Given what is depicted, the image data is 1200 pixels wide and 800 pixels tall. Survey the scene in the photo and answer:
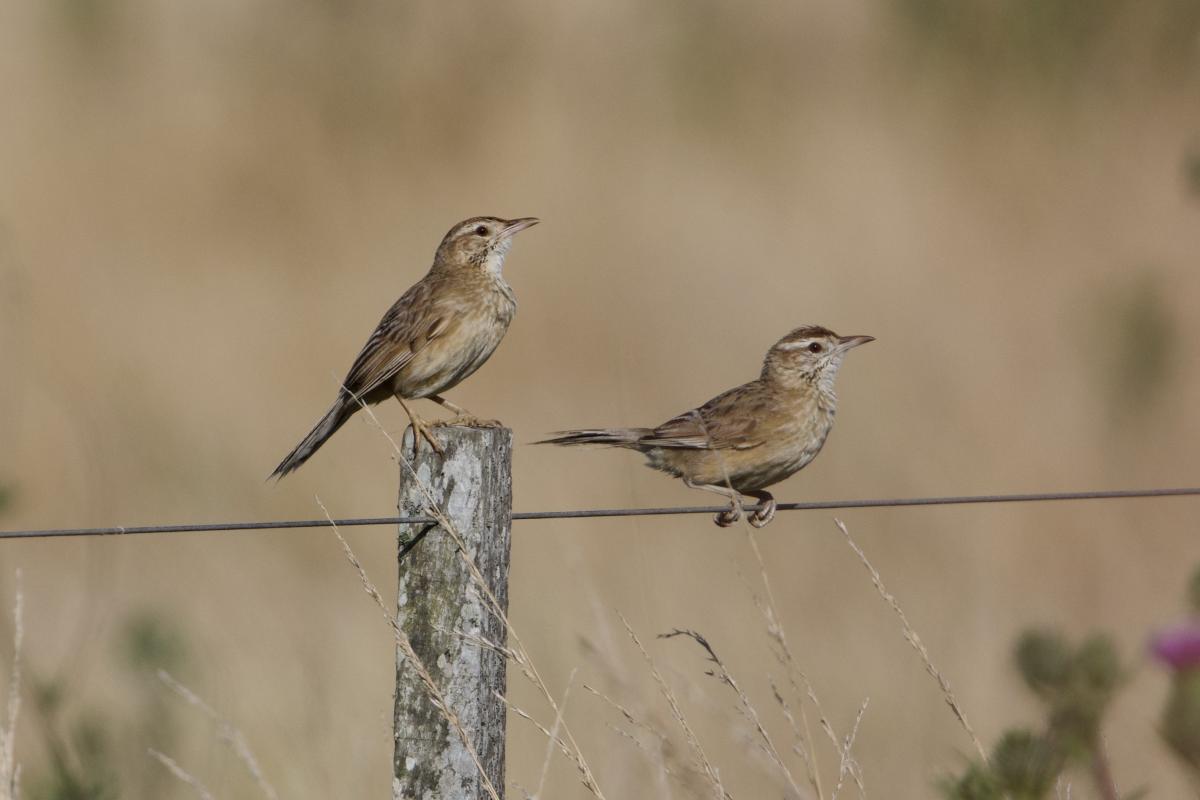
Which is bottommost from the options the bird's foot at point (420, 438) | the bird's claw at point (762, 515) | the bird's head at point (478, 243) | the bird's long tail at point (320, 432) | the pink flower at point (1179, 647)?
the pink flower at point (1179, 647)

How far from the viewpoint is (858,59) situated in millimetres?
16516

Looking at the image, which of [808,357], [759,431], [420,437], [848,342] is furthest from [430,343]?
[420,437]

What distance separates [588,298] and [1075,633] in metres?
5.93

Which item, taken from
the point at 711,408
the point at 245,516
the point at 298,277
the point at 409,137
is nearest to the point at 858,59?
the point at 409,137

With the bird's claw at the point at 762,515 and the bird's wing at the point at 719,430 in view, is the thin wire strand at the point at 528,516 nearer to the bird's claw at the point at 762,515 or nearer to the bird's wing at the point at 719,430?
the bird's claw at the point at 762,515

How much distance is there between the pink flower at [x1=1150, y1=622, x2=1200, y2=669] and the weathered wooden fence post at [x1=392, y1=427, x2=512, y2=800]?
1.53 meters

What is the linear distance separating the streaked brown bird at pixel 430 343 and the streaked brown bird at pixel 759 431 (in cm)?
49

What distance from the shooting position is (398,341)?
21.6ft

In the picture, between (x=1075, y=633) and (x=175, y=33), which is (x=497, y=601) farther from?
(x=175, y=33)

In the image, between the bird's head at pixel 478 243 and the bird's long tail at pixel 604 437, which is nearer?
the bird's long tail at pixel 604 437

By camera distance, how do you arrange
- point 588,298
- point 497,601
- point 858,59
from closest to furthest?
point 497,601 < point 588,298 < point 858,59

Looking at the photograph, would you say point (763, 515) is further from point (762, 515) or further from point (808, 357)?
point (808, 357)

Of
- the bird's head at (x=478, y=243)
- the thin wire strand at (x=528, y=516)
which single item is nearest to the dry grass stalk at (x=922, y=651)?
the thin wire strand at (x=528, y=516)

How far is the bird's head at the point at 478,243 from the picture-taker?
707cm
